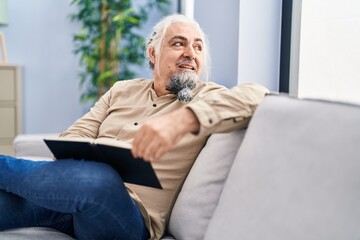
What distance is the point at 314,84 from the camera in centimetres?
220

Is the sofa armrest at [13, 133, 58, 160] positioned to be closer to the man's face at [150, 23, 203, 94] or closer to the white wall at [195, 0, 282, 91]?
the man's face at [150, 23, 203, 94]

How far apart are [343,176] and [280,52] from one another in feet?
5.32

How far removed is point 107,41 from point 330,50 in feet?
7.29

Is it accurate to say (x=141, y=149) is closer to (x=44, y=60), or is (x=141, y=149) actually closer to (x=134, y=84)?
(x=134, y=84)

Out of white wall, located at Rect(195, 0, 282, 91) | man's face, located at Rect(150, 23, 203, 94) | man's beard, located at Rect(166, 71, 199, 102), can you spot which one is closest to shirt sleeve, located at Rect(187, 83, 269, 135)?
man's beard, located at Rect(166, 71, 199, 102)

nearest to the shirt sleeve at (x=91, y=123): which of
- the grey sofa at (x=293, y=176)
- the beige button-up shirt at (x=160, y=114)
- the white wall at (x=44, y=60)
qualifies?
the beige button-up shirt at (x=160, y=114)

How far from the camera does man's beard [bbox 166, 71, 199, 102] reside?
160 cm

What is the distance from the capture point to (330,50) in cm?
209

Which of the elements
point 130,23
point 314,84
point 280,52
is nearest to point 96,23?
point 130,23

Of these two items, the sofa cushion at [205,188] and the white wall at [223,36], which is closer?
the sofa cushion at [205,188]

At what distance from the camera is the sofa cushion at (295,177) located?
0.91 metres

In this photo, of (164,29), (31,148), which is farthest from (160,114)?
(31,148)

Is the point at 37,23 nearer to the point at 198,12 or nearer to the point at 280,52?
the point at 198,12

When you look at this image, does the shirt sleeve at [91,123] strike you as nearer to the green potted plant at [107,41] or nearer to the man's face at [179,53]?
the man's face at [179,53]
